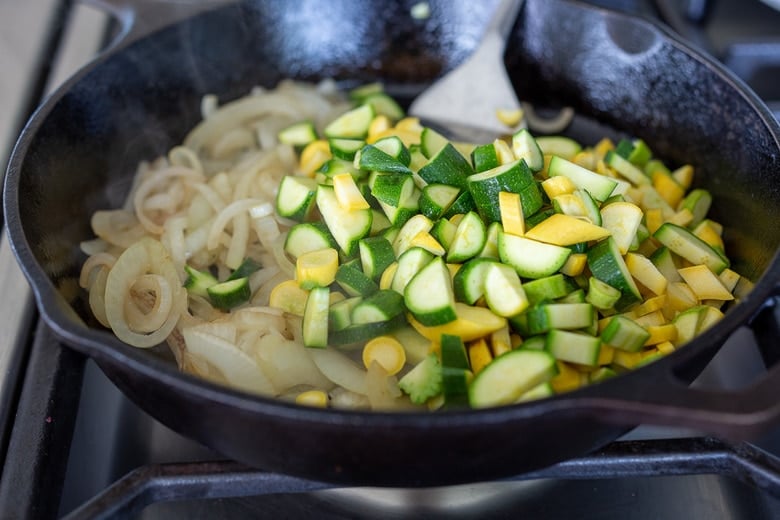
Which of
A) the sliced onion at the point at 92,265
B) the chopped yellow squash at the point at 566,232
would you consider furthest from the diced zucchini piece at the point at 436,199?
the sliced onion at the point at 92,265

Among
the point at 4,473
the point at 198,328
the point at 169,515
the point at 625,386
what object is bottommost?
the point at 169,515

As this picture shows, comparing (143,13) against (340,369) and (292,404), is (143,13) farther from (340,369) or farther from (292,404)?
(292,404)

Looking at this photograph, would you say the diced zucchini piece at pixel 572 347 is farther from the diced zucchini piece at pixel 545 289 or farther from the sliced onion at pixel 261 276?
the sliced onion at pixel 261 276

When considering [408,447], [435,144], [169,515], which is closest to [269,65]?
[435,144]

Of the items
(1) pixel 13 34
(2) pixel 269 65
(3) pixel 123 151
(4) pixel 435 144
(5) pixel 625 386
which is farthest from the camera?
(1) pixel 13 34

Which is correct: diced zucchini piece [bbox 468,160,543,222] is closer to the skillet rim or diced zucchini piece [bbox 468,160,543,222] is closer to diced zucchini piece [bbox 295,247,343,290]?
diced zucchini piece [bbox 295,247,343,290]

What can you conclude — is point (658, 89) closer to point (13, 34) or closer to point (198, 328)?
point (198, 328)
